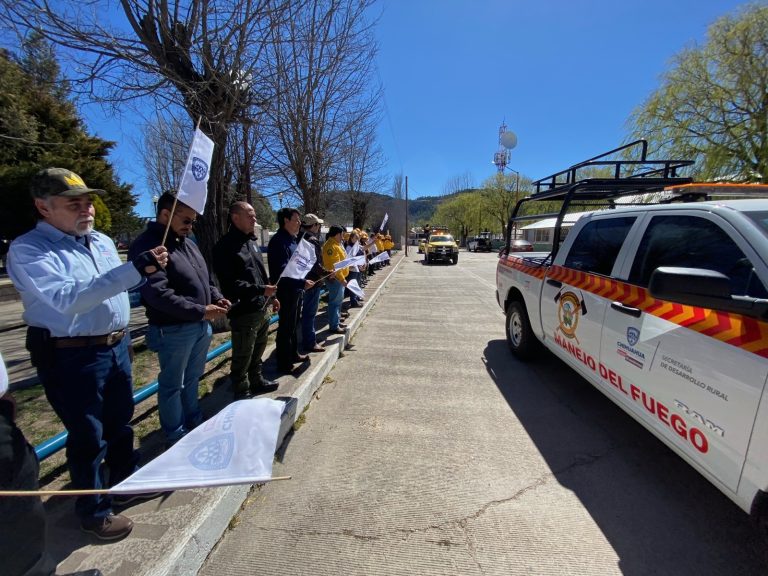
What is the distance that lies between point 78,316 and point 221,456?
3.62 ft

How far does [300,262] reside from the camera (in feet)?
13.8

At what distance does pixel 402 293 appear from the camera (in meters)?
11.8

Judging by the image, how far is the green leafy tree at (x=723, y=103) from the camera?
11.4 m

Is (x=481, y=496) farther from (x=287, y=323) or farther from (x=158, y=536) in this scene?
(x=287, y=323)

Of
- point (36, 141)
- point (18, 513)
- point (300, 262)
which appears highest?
point (36, 141)

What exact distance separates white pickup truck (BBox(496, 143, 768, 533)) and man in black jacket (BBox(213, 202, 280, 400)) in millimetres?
2861

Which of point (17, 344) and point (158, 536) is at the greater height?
point (158, 536)

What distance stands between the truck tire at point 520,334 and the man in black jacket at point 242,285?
327 cm

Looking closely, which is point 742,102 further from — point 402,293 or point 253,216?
point 253,216

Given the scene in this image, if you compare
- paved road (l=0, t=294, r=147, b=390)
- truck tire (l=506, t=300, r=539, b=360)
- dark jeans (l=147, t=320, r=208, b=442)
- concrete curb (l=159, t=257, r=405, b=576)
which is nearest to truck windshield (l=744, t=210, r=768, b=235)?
truck tire (l=506, t=300, r=539, b=360)

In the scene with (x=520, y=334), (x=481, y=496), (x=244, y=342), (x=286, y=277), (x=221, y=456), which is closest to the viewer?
(x=221, y=456)

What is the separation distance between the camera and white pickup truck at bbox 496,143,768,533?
1.78 m

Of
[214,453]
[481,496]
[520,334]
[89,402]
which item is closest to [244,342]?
[89,402]

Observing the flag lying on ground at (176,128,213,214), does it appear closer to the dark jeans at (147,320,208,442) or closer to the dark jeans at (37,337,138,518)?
the dark jeans at (147,320,208,442)
